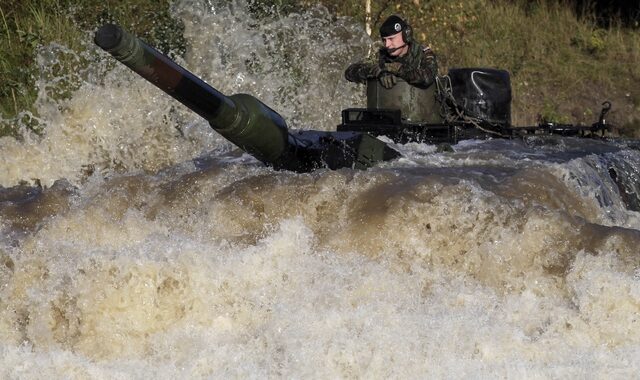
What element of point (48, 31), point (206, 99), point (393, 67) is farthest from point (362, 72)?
point (48, 31)

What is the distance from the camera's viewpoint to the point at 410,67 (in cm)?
1008

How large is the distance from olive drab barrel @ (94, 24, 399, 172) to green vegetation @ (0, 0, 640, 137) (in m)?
5.57

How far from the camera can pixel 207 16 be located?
13.7 metres

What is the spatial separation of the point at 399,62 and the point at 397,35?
0.27m

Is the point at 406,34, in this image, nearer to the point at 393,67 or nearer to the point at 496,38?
the point at 393,67

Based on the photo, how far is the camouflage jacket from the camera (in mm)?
10039

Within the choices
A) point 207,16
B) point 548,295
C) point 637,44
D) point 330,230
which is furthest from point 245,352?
point 637,44

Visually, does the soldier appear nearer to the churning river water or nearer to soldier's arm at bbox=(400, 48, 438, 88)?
soldier's arm at bbox=(400, 48, 438, 88)

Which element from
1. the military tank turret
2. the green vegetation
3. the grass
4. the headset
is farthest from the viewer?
the green vegetation

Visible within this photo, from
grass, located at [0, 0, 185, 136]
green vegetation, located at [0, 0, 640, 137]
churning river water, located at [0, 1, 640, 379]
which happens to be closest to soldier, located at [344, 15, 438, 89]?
churning river water, located at [0, 1, 640, 379]

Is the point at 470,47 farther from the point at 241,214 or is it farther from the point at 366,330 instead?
the point at 366,330

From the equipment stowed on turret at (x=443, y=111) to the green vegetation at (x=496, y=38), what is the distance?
14.4 feet

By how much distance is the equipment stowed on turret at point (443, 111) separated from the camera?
9.91 metres

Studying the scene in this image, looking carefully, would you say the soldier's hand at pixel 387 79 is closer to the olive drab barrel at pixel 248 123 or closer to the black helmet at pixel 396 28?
the black helmet at pixel 396 28
